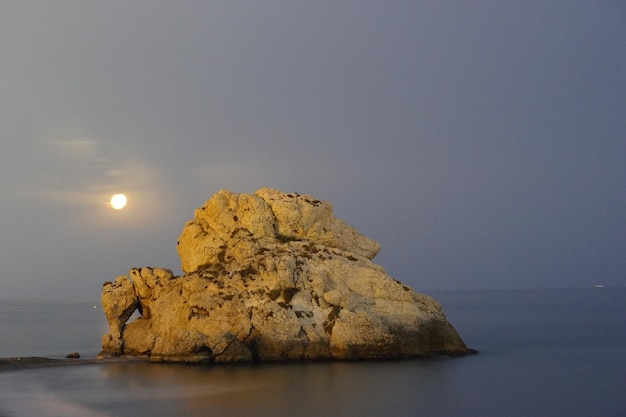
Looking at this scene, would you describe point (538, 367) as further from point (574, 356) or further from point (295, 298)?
point (295, 298)

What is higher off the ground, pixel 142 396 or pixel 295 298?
pixel 295 298

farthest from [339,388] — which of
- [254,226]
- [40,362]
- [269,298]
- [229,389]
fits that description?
[40,362]

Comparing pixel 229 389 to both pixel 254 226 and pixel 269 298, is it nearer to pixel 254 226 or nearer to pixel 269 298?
A: pixel 269 298

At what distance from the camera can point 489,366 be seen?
45.4m

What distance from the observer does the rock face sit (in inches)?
1794

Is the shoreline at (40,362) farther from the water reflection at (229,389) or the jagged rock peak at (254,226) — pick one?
the jagged rock peak at (254,226)

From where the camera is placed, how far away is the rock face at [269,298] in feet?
149

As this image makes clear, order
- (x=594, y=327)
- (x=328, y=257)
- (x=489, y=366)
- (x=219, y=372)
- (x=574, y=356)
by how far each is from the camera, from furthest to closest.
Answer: (x=594, y=327), (x=574, y=356), (x=328, y=257), (x=489, y=366), (x=219, y=372)

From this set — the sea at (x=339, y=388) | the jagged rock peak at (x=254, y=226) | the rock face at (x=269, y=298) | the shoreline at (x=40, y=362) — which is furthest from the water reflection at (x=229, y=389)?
the jagged rock peak at (x=254, y=226)

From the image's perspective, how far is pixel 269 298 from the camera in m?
46.4

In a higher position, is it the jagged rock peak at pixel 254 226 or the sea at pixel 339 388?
the jagged rock peak at pixel 254 226

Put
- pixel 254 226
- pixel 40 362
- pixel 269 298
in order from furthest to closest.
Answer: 1. pixel 254 226
2. pixel 40 362
3. pixel 269 298

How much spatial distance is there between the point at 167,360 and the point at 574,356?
84.5ft

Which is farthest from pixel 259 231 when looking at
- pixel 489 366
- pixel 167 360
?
pixel 489 366
